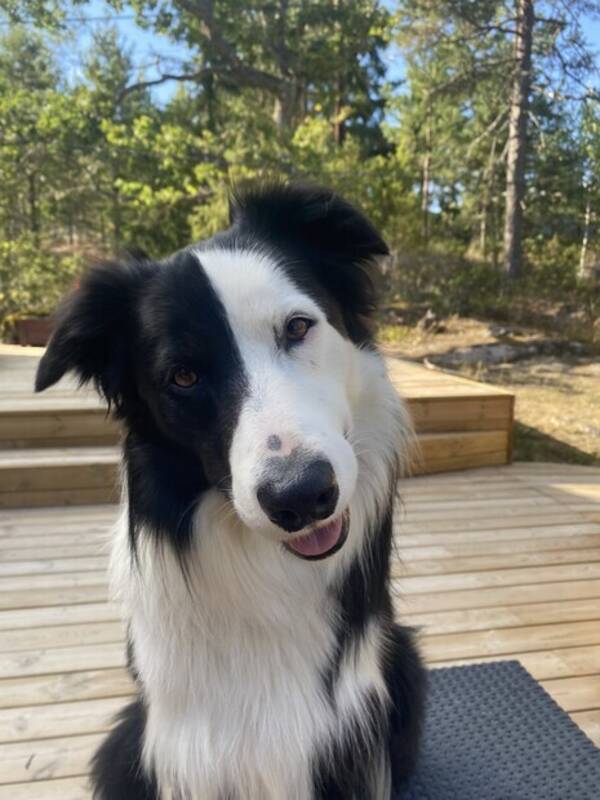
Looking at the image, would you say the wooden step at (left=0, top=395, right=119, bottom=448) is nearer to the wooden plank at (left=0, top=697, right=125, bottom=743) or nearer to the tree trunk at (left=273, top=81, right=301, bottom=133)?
the wooden plank at (left=0, top=697, right=125, bottom=743)

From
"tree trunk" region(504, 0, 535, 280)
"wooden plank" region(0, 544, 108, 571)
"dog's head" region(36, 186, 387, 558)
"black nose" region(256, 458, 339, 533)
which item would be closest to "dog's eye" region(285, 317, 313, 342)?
"dog's head" region(36, 186, 387, 558)

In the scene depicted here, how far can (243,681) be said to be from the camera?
143cm

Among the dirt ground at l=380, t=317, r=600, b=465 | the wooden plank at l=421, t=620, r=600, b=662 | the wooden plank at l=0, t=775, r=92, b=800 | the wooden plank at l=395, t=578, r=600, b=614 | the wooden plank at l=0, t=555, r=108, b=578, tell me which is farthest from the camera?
the dirt ground at l=380, t=317, r=600, b=465

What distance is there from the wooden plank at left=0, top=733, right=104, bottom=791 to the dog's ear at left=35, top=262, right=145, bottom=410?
1.15m

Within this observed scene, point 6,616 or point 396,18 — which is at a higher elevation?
point 396,18

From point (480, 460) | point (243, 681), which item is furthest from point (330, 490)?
point (480, 460)

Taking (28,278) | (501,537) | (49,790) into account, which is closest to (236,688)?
(49,790)

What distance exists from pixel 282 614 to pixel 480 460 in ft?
11.2

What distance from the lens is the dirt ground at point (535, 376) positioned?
18.1ft

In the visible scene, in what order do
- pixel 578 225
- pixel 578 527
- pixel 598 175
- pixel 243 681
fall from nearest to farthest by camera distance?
pixel 243 681 < pixel 578 527 < pixel 598 175 < pixel 578 225

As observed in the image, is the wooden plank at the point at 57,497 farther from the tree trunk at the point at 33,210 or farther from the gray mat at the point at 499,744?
the tree trunk at the point at 33,210

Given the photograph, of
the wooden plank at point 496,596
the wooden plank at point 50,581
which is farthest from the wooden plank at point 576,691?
the wooden plank at point 50,581

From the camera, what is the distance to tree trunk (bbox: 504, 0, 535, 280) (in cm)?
888

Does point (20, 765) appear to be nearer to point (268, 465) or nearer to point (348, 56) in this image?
point (268, 465)
